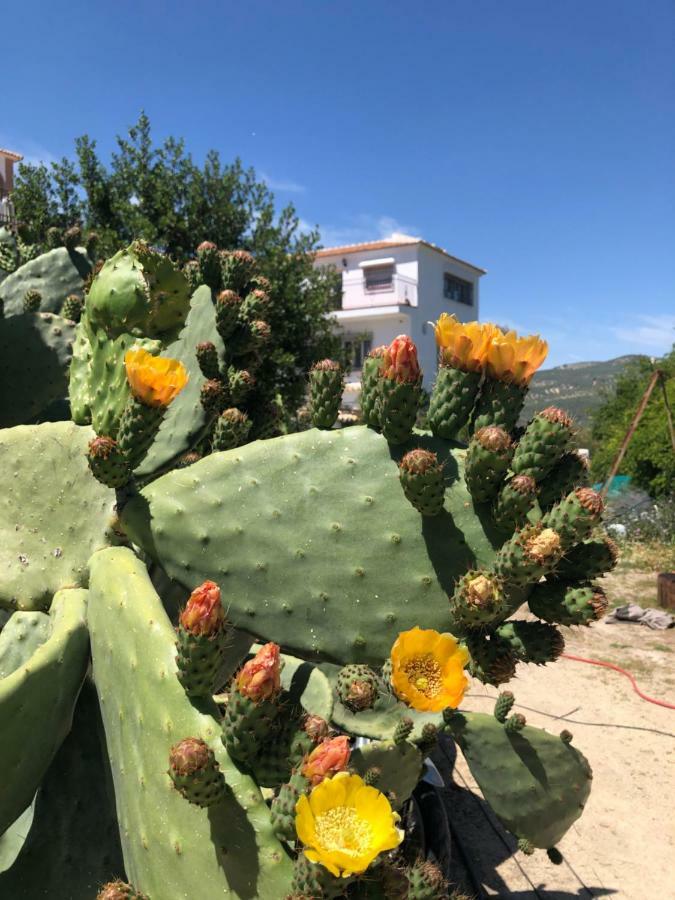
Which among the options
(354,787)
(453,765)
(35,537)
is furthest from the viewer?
(453,765)

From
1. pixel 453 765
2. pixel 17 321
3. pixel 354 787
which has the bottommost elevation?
pixel 453 765

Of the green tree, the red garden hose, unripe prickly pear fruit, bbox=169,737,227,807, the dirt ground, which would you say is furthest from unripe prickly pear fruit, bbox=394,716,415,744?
the green tree

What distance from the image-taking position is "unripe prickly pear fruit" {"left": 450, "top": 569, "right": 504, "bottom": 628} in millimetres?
1286

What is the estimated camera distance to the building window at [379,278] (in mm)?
28792

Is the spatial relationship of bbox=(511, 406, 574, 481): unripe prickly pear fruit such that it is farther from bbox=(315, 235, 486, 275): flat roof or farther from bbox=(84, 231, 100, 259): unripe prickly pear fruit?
bbox=(315, 235, 486, 275): flat roof

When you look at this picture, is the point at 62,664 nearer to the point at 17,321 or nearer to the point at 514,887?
the point at 17,321

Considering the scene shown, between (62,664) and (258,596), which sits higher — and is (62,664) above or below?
below

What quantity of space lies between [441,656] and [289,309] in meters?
10.7

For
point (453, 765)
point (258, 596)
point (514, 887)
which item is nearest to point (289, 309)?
point (453, 765)

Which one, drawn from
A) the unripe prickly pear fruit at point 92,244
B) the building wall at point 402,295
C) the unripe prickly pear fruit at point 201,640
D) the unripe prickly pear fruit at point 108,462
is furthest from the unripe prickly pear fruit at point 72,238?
the building wall at point 402,295

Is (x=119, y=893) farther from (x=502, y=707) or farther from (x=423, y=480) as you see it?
(x=502, y=707)

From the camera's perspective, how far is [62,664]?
5.06 ft

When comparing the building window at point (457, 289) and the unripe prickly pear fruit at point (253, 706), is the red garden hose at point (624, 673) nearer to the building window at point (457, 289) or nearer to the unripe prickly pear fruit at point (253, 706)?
the unripe prickly pear fruit at point (253, 706)

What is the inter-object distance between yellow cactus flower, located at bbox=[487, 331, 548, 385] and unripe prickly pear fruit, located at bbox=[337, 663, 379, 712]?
0.66 m
